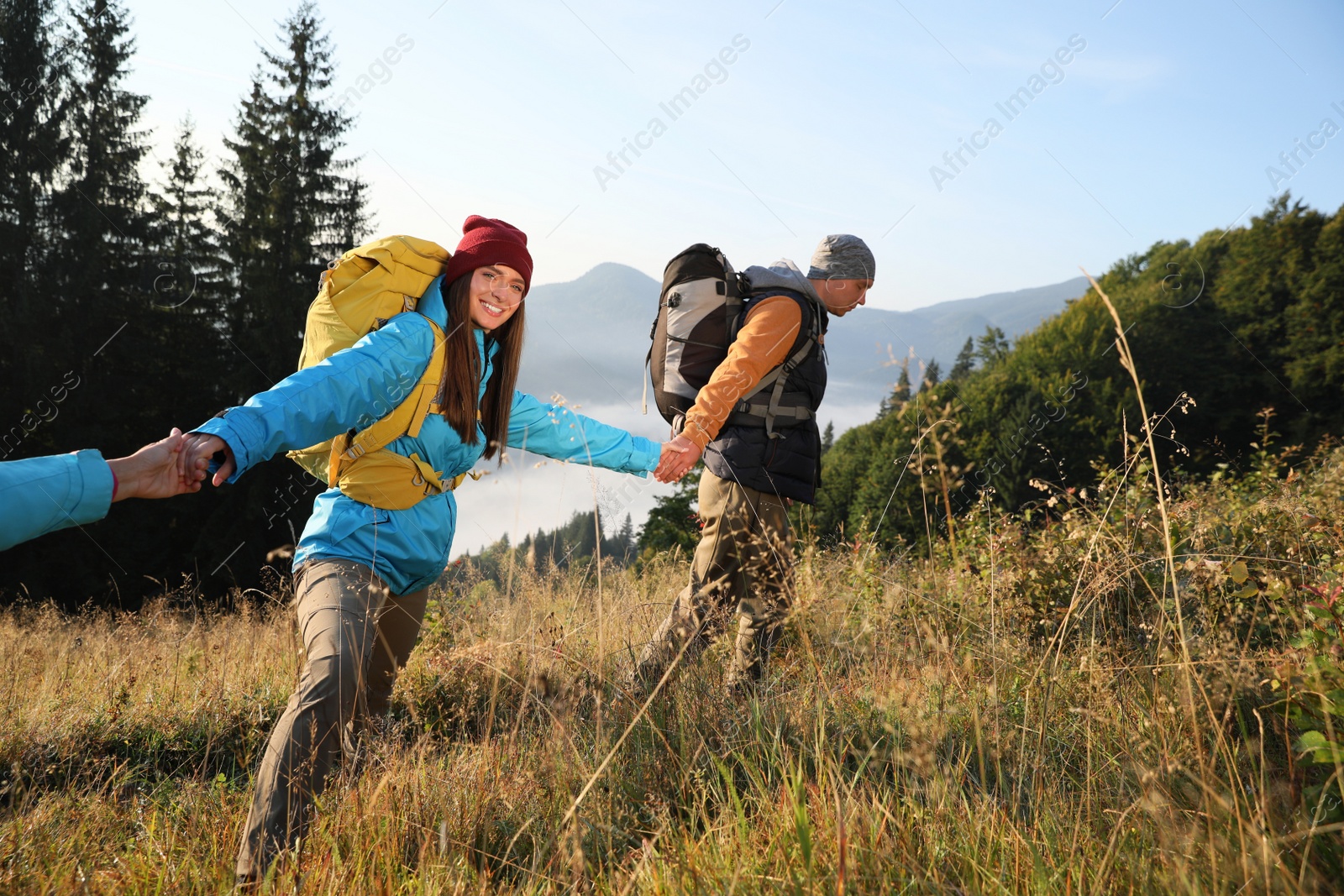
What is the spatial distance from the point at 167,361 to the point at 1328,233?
40.7 meters

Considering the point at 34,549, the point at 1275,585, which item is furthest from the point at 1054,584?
the point at 34,549

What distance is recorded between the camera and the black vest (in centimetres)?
337

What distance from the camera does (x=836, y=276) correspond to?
362 centimetres

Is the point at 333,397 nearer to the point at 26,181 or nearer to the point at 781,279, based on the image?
the point at 781,279

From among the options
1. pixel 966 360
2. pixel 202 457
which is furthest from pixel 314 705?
pixel 966 360

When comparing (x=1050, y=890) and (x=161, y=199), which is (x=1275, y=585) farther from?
(x=161, y=199)

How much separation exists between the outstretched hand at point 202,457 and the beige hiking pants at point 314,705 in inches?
21.2

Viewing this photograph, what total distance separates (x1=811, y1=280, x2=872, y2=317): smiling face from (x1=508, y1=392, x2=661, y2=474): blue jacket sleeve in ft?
3.55

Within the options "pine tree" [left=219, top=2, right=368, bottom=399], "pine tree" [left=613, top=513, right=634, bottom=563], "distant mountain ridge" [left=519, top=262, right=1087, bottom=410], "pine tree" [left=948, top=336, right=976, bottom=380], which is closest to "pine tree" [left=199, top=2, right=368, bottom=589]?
"pine tree" [left=219, top=2, right=368, bottom=399]

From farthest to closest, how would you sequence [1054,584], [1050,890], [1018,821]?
[1054,584]
[1018,821]
[1050,890]

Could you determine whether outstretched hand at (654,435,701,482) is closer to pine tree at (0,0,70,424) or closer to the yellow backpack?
the yellow backpack

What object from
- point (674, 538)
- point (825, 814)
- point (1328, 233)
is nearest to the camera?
point (825, 814)

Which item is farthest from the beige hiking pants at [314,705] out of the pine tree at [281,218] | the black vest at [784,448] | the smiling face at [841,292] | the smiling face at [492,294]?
the pine tree at [281,218]

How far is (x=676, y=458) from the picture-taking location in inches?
126
